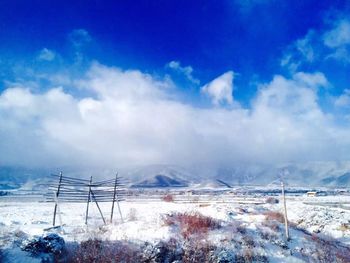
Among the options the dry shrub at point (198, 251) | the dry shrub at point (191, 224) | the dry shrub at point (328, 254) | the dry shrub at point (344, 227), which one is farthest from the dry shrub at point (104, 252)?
the dry shrub at point (344, 227)

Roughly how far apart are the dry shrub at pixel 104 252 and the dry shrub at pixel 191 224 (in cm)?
332

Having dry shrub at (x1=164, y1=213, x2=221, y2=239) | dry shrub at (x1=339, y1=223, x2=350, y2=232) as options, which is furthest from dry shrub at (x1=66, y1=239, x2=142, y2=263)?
dry shrub at (x1=339, y1=223, x2=350, y2=232)

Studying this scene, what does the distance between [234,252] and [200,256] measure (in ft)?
6.37

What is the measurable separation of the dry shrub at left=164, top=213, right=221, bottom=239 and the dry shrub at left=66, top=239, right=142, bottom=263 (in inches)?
131

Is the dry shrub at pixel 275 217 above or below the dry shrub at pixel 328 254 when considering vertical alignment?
above

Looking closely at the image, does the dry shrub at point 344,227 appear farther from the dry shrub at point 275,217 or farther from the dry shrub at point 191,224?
the dry shrub at point 191,224

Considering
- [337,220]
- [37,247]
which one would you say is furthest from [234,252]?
[337,220]

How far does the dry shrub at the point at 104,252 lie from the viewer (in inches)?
491

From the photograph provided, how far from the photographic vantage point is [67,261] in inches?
489

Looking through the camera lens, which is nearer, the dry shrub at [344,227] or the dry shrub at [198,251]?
the dry shrub at [198,251]

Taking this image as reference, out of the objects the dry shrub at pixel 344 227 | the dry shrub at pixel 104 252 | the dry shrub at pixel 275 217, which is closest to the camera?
the dry shrub at pixel 104 252

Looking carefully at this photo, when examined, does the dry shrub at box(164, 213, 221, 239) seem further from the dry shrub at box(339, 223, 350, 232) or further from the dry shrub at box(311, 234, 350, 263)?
the dry shrub at box(339, 223, 350, 232)

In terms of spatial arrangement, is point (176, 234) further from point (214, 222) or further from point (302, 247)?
point (302, 247)

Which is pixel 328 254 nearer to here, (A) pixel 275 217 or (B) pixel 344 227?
(A) pixel 275 217
